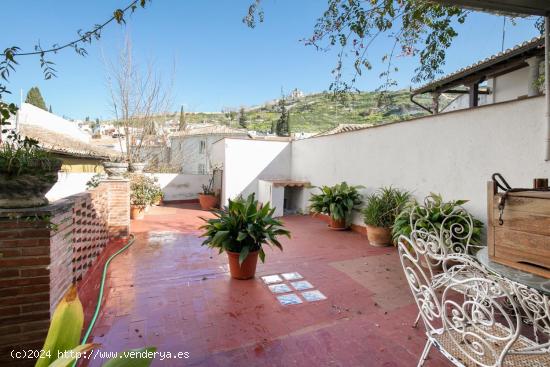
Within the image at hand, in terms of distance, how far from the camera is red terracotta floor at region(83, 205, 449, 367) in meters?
2.01

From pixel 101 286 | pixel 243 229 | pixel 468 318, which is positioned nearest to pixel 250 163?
pixel 243 229

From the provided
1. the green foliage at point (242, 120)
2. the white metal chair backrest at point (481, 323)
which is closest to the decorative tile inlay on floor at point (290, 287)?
the white metal chair backrest at point (481, 323)

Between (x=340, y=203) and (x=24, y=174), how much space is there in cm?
498

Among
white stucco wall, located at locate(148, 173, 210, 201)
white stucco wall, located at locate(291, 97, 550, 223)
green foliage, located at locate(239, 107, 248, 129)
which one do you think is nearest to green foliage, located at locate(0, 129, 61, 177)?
white stucco wall, located at locate(291, 97, 550, 223)

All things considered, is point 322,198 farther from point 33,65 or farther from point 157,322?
point 33,65

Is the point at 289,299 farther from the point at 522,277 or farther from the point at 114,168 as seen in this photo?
the point at 114,168

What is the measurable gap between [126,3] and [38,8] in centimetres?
218

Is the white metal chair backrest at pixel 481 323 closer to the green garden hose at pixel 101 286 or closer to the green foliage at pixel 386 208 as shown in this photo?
the green garden hose at pixel 101 286

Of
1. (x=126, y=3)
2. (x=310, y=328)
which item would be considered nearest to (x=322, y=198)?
(x=310, y=328)

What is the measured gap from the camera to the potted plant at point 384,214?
4691 millimetres

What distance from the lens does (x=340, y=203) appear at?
577cm

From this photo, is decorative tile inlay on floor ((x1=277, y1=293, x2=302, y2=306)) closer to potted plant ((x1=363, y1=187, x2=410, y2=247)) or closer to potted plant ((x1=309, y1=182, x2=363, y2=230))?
potted plant ((x1=363, y1=187, x2=410, y2=247))

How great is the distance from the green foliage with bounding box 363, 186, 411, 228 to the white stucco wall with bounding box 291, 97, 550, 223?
20 centimetres

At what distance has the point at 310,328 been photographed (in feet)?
7.60
